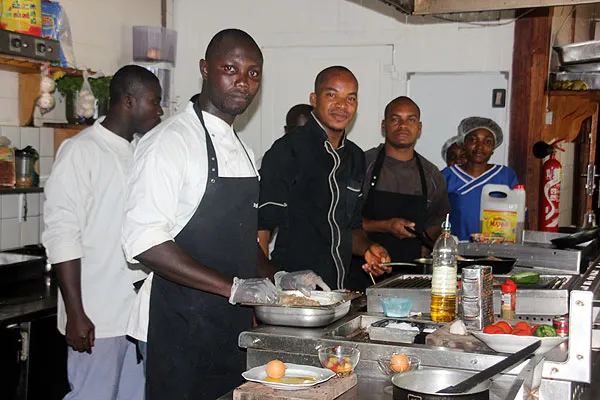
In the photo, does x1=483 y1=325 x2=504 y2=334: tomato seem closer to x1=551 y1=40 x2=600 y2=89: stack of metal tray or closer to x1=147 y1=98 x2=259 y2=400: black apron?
x1=147 y1=98 x2=259 y2=400: black apron

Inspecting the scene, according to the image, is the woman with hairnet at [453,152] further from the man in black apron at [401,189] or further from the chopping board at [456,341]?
the chopping board at [456,341]

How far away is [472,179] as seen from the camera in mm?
5211

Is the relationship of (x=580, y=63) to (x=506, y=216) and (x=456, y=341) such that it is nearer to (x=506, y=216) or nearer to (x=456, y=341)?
(x=506, y=216)

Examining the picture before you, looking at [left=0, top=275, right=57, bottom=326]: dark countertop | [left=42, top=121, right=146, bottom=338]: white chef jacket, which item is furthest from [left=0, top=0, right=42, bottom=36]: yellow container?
[left=0, top=275, right=57, bottom=326]: dark countertop

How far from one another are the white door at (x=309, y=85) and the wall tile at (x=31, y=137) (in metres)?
2.01

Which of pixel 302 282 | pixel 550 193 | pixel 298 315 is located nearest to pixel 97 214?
pixel 302 282

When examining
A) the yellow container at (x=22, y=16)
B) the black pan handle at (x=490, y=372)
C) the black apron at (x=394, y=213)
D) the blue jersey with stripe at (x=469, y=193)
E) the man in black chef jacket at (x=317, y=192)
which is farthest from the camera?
the blue jersey with stripe at (x=469, y=193)

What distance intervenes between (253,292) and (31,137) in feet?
9.53

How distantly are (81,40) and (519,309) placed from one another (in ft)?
12.2

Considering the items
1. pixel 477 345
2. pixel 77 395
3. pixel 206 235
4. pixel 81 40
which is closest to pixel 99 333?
pixel 77 395

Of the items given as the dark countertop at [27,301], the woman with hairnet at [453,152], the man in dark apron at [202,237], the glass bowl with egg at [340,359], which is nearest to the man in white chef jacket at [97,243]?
the dark countertop at [27,301]

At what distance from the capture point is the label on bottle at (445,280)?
8.55ft

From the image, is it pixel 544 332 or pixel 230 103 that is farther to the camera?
pixel 230 103

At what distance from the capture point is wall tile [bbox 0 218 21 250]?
4574 millimetres
